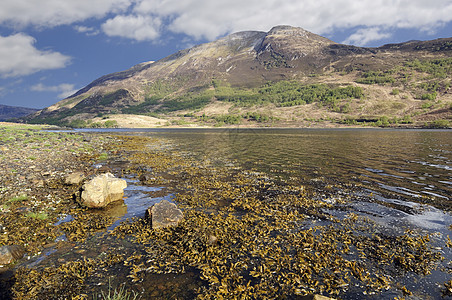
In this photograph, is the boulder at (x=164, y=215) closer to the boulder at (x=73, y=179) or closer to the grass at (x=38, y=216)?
the grass at (x=38, y=216)

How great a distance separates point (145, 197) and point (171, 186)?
385 cm

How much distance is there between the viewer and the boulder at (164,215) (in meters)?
13.7

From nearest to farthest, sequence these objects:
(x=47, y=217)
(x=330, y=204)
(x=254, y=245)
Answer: (x=254, y=245) < (x=47, y=217) < (x=330, y=204)

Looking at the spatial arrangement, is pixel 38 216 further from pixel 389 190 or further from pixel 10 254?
pixel 389 190

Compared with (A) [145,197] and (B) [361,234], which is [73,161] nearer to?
(A) [145,197]

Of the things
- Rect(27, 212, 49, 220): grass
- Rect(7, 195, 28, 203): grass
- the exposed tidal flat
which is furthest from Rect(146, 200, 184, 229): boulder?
Rect(7, 195, 28, 203): grass

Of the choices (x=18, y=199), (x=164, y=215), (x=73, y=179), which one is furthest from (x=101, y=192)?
(x=73, y=179)

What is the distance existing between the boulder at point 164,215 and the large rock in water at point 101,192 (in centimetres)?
489

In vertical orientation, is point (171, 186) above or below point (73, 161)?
below

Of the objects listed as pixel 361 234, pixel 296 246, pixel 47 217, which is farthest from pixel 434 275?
pixel 47 217

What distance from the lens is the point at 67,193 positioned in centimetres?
1886

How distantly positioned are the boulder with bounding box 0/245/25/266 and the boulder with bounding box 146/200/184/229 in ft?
20.7

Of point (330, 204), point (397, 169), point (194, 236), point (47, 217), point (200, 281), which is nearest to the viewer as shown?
point (200, 281)

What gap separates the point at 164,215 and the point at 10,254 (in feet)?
24.2
